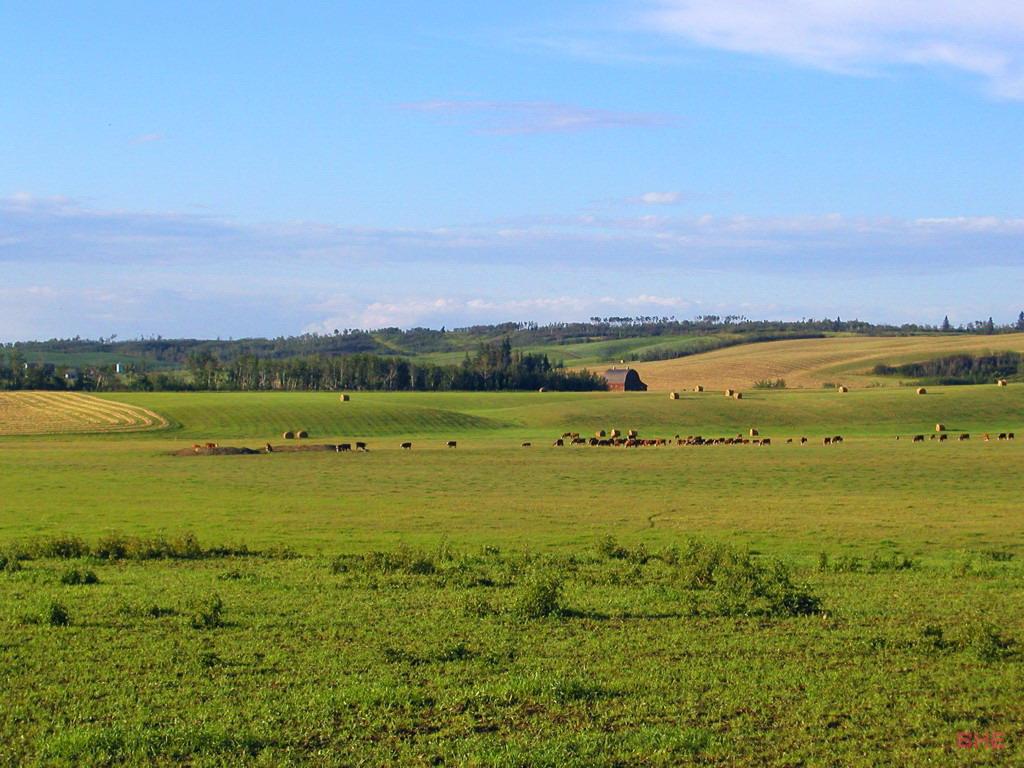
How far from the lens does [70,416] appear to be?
95.1 meters

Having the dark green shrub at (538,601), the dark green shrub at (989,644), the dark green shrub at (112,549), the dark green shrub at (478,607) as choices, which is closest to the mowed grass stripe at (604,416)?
the dark green shrub at (112,549)

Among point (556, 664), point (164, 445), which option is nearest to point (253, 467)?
point (164, 445)

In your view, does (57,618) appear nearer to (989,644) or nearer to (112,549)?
(112,549)

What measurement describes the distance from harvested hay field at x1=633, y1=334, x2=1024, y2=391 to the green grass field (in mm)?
117266

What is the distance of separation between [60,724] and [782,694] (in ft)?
23.8

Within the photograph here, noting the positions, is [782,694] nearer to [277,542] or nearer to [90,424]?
[277,542]

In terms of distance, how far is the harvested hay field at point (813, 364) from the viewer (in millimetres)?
161750

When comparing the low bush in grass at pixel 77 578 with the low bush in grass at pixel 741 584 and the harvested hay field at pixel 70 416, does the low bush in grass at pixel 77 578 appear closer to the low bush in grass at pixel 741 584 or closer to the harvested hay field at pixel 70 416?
the low bush in grass at pixel 741 584

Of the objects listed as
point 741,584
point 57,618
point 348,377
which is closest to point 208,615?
point 57,618

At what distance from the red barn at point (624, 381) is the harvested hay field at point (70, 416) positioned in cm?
6839

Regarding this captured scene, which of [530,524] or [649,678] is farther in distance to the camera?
[530,524]

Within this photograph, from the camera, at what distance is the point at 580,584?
21516 mm

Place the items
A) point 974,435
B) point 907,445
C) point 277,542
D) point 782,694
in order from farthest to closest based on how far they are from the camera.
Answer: point 974,435, point 907,445, point 277,542, point 782,694

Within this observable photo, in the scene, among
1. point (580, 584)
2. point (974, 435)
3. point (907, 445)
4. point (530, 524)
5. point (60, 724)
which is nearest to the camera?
point (60, 724)
